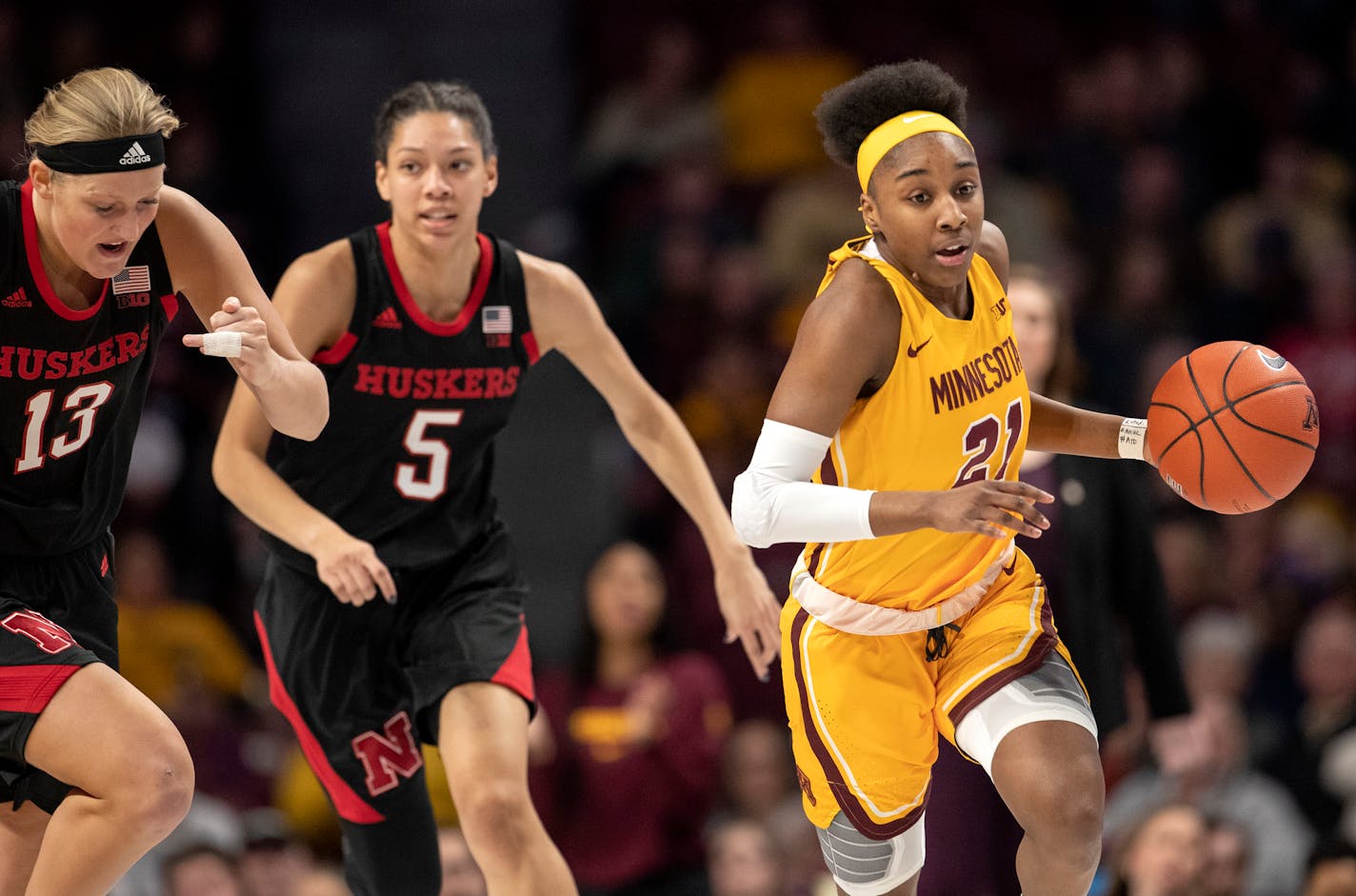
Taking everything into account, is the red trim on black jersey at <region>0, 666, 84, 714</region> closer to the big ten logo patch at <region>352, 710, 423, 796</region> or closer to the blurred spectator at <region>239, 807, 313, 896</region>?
the big ten logo patch at <region>352, 710, 423, 796</region>

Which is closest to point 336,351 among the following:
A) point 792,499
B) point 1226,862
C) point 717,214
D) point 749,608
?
point 749,608

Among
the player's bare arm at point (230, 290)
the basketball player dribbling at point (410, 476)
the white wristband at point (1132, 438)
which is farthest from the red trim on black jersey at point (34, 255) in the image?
the white wristband at point (1132, 438)

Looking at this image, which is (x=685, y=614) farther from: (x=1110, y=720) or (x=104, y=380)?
(x=104, y=380)

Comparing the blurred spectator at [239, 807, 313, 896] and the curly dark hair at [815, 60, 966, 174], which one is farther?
the blurred spectator at [239, 807, 313, 896]

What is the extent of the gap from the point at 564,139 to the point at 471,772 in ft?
19.8

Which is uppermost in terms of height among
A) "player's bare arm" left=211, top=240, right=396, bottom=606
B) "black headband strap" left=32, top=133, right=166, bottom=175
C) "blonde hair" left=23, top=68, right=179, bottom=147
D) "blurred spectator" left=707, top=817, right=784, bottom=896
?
"blonde hair" left=23, top=68, right=179, bottom=147

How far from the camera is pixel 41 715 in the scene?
12.4 ft

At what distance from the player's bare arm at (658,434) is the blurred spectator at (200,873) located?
2563 millimetres

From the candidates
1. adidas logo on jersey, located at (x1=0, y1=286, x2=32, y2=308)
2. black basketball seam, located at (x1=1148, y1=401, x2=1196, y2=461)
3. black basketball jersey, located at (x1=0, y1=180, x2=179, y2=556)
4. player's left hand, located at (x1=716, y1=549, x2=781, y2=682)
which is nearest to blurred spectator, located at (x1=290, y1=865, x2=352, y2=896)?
player's left hand, located at (x1=716, y1=549, x2=781, y2=682)

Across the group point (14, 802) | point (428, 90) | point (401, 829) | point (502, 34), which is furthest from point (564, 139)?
point (14, 802)

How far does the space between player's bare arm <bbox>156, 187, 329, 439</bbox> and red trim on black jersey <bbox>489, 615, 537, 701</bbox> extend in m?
0.84

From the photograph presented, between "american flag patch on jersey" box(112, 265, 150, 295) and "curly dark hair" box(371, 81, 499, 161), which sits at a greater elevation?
"curly dark hair" box(371, 81, 499, 161)

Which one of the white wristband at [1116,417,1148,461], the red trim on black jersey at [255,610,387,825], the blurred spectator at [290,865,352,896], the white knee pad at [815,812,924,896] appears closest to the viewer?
the white knee pad at [815,812,924,896]

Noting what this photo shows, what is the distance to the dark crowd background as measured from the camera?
804cm
